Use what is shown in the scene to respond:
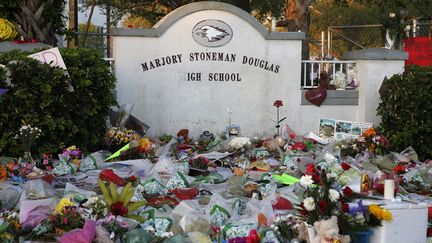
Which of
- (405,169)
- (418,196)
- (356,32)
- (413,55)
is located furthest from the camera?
(356,32)

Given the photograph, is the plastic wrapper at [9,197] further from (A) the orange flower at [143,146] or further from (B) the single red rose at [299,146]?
(B) the single red rose at [299,146]

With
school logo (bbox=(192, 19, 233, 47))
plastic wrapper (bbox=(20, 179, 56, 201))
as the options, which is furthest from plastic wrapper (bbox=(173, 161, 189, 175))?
school logo (bbox=(192, 19, 233, 47))

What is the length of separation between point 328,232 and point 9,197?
331 centimetres

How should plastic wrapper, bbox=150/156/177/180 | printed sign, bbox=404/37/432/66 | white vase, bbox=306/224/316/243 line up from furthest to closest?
printed sign, bbox=404/37/432/66
plastic wrapper, bbox=150/156/177/180
white vase, bbox=306/224/316/243

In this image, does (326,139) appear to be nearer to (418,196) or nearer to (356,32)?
(418,196)

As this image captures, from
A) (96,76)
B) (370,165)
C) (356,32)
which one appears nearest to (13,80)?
(96,76)

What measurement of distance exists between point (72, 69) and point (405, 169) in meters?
4.93

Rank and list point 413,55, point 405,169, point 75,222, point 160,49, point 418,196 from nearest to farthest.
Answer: point 75,222 < point 418,196 < point 405,169 < point 160,49 < point 413,55

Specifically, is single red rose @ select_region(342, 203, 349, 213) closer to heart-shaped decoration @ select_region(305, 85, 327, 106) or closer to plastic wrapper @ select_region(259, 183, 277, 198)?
plastic wrapper @ select_region(259, 183, 277, 198)

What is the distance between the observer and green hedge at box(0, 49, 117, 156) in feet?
30.5

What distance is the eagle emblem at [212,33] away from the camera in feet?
39.5

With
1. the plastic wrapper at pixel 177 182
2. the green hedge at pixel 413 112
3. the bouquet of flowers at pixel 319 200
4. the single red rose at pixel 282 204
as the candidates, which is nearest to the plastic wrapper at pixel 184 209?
the single red rose at pixel 282 204

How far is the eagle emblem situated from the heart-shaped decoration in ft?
6.24

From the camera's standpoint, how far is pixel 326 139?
1215 cm
